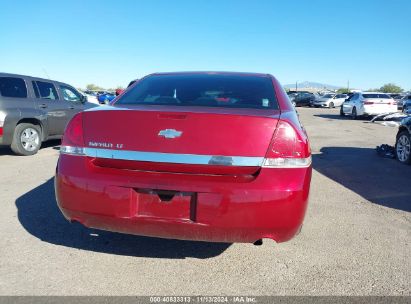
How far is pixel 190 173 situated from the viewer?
8.30 ft

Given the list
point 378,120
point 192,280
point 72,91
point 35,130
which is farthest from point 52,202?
point 378,120

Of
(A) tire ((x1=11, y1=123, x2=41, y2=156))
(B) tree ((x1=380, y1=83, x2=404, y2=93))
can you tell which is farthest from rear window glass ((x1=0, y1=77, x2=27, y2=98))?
(B) tree ((x1=380, y1=83, x2=404, y2=93))

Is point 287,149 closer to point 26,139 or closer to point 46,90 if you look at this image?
point 26,139

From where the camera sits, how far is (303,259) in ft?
10.4

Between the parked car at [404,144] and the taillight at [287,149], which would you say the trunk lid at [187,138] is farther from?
the parked car at [404,144]

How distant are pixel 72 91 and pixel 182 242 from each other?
7.27 m

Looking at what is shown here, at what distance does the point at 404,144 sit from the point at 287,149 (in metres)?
6.14

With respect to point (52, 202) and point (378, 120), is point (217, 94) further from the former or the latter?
point (378, 120)

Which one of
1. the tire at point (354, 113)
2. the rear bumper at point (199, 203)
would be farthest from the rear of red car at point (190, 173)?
the tire at point (354, 113)

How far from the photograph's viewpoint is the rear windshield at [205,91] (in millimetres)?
3160

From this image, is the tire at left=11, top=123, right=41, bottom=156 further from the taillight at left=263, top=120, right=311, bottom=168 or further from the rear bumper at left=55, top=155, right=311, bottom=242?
the taillight at left=263, top=120, right=311, bottom=168

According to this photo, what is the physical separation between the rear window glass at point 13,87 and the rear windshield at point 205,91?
491 centimetres

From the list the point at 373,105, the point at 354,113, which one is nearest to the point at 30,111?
the point at 373,105

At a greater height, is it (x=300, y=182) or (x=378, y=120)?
(x=300, y=182)
